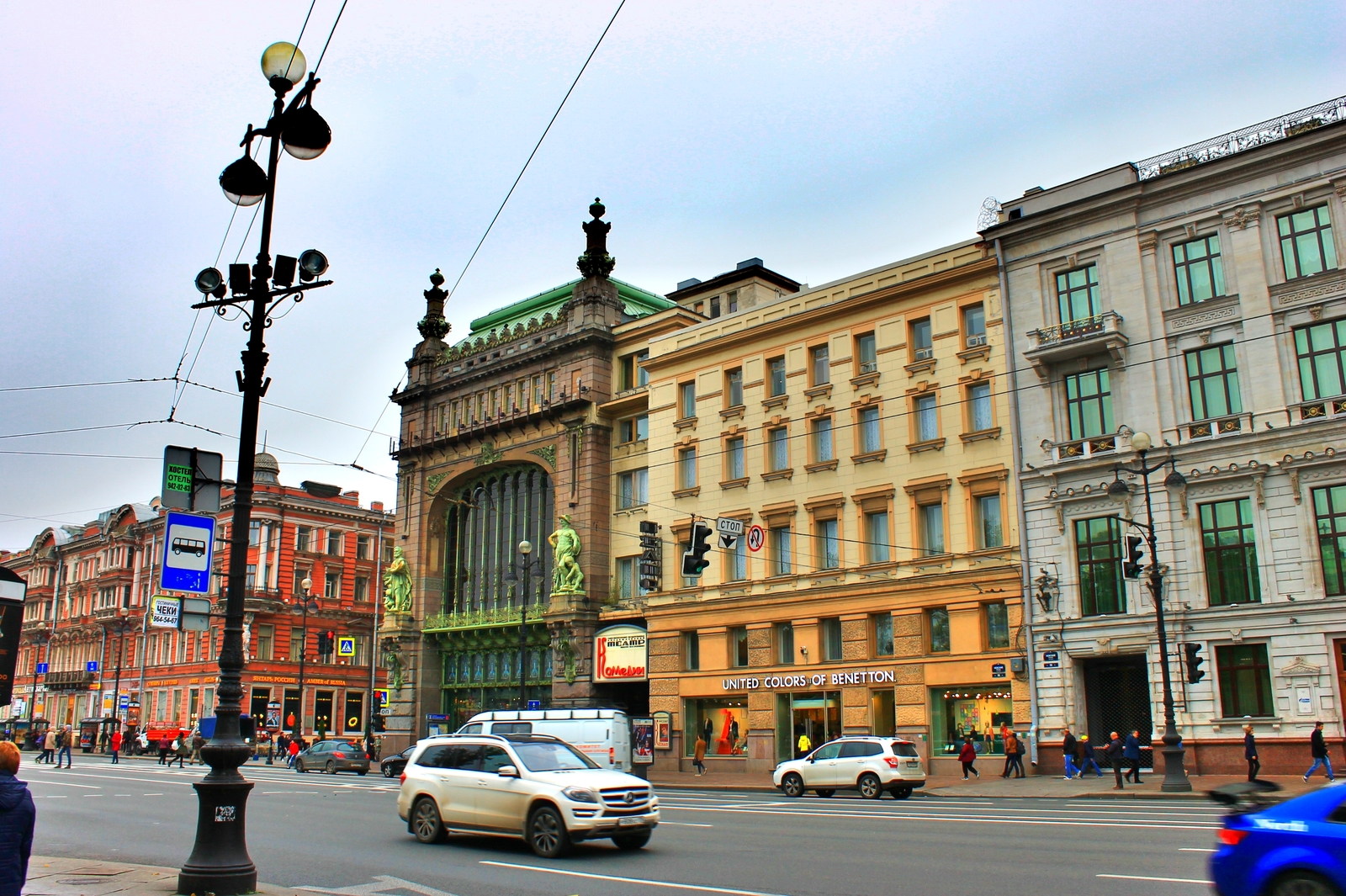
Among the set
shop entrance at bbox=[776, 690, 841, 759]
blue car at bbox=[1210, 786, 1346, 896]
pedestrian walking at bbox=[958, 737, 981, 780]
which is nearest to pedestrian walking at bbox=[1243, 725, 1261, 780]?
pedestrian walking at bbox=[958, 737, 981, 780]

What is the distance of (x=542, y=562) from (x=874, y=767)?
2483cm

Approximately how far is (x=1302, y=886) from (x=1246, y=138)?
92.7 ft

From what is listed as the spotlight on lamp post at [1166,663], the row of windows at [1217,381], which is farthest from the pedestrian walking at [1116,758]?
the row of windows at [1217,381]

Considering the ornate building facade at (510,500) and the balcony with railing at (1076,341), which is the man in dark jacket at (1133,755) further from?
the ornate building facade at (510,500)

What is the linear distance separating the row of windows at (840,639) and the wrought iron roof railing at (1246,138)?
13.7m

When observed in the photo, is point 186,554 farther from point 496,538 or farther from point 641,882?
point 496,538

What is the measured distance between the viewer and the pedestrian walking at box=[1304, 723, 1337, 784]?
26016mm

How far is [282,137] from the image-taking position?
12203 millimetres

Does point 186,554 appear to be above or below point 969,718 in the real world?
above

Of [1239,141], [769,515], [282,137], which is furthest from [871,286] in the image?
[282,137]

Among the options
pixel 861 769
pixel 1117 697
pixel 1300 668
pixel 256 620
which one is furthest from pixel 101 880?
pixel 256 620

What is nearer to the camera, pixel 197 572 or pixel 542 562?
pixel 197 572

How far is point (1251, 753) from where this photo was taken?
1050 inches

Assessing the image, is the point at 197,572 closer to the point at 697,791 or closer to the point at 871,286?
the point at 697,791
